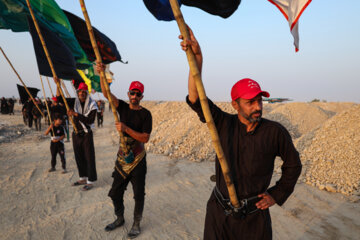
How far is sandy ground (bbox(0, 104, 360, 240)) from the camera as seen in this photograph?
3.82 meters

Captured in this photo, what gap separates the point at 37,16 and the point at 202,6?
653 cm

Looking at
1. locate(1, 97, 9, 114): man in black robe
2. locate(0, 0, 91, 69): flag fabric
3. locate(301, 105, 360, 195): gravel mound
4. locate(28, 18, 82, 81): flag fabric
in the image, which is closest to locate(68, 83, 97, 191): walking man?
locate(28, 18, 82, 81): flag fabric

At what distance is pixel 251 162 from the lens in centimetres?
191

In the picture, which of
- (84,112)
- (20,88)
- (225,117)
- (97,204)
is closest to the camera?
(225,117)

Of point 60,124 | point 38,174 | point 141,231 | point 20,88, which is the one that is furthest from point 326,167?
point 20,88

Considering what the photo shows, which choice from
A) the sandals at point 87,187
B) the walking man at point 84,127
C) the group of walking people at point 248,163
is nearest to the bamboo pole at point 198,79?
the group of walking people at point 248,163

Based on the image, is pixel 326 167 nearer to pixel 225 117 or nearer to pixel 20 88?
pixel 225 117

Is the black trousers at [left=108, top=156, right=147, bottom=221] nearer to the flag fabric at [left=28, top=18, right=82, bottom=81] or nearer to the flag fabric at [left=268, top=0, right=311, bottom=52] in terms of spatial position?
the flag fabric at [left=268, top=0, right=311, bottom=52]

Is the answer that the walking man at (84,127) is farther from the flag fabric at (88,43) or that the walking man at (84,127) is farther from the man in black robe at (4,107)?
the man in black robe at (4,107)

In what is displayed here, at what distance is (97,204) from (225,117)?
404cm

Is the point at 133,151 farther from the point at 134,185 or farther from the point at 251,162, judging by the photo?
the point at 251,162

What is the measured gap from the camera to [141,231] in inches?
148

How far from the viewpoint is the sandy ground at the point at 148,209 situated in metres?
3.82

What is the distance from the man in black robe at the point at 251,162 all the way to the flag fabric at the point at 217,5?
3.31ft
